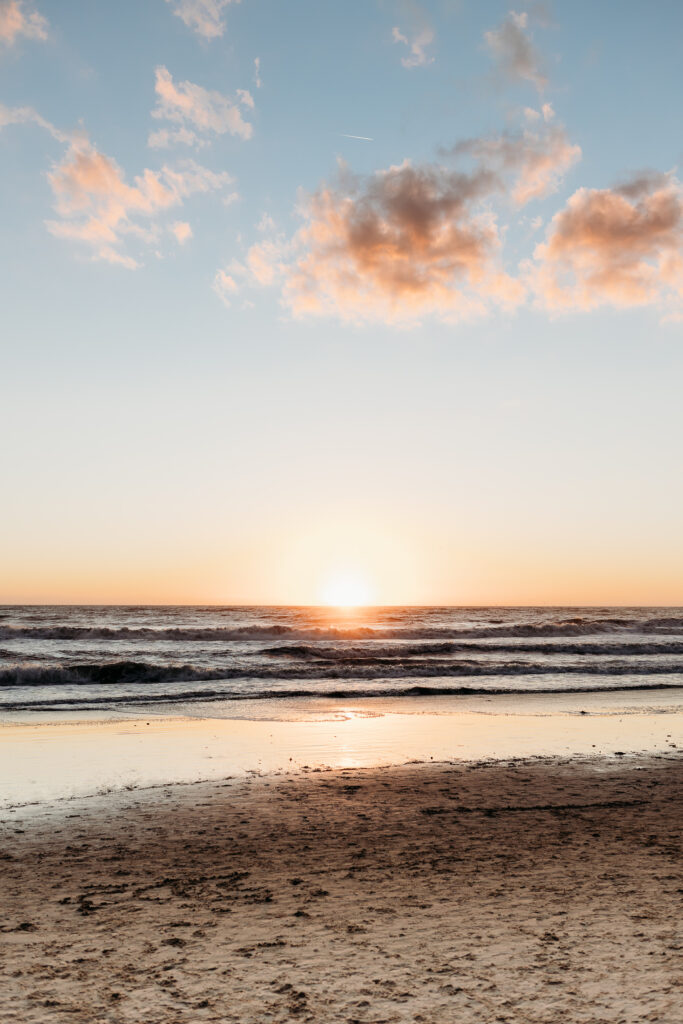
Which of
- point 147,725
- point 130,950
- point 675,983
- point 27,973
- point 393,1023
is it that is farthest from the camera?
point 147,725

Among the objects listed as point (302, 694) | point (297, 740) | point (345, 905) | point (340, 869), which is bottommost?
point (302, 694)

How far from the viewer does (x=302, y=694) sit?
22.6 m

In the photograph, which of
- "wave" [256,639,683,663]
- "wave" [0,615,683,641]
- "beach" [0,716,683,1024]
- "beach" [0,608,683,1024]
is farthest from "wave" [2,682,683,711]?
"wave" [0,615,683,641]

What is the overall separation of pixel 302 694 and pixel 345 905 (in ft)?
56.7

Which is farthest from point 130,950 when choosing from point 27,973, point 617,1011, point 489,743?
point 489,743

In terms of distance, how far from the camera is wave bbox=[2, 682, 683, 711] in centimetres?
2033

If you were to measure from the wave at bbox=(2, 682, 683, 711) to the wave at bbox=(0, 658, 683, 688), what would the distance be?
4242mm

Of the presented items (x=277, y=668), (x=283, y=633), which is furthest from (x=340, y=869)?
(x=283, y=633)

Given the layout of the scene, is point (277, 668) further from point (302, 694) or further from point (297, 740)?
point (297, 740)

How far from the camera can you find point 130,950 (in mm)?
4785

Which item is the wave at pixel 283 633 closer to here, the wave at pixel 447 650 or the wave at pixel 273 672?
the wave at pixel 447 650

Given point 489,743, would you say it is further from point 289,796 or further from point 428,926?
point 428,926

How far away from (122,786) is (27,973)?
551 centimetres

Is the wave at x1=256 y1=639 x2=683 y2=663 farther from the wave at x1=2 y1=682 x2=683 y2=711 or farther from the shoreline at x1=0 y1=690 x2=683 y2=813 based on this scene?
the shoreline at x1=0 y1=690 x2=683 y2=813
